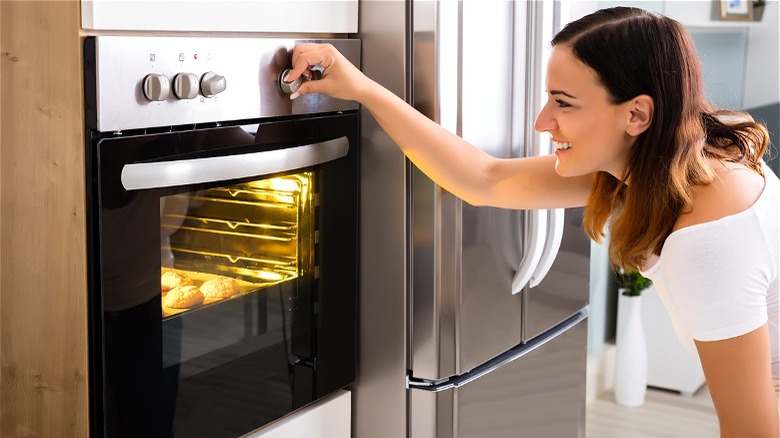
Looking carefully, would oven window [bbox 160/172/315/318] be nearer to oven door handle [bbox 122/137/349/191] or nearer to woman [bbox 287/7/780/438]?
oven door handle [bbox 122/137/349/191]

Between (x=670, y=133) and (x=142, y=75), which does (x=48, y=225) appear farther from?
(x=670, y=133)

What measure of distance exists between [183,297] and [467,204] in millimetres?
572

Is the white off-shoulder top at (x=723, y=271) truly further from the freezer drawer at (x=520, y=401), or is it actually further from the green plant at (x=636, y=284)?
the green plant at (x=636, y=284)

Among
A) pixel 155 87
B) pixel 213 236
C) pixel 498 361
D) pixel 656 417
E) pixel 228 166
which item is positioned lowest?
pixel 656 417

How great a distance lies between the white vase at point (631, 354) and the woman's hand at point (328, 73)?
2082 millimetres

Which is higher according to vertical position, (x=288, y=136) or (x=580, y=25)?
(x=580, y=25)

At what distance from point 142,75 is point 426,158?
0.53m

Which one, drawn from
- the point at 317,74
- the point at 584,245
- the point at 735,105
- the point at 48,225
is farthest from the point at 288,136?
the point at 735,105

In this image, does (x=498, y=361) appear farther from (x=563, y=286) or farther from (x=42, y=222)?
(x=42, y=222)

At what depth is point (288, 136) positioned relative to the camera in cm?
151

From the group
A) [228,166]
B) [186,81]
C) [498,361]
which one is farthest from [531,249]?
[186,81]

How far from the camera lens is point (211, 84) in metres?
1.33

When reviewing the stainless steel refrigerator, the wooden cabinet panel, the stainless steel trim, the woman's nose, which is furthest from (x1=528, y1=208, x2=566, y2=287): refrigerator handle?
the wooden cabinet panel

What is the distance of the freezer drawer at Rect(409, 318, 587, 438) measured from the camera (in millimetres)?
1769
